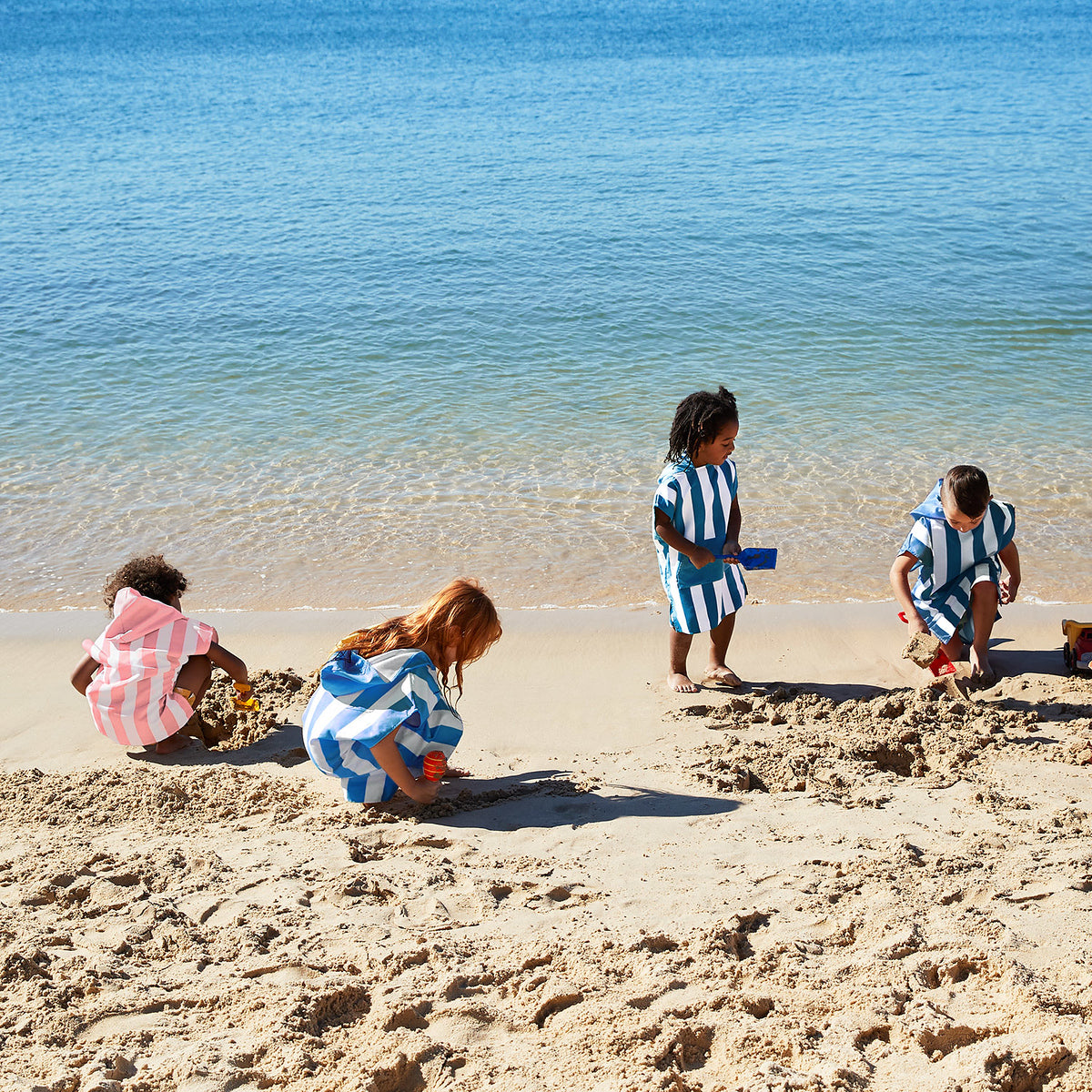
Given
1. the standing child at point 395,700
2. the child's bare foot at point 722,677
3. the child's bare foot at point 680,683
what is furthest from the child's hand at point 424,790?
the child's bare foot at point 722,677

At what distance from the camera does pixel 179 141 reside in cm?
2225

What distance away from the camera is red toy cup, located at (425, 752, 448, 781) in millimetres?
3387

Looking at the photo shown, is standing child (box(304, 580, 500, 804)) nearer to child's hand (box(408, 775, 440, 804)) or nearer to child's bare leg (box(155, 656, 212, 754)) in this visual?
child's hand (box(408, 775, 440, 804))

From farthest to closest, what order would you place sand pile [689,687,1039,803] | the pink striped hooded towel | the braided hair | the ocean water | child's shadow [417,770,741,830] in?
the ocean water → the braided hair → the pink striped hooded towel → sand pile [689,687,1039,803] → child's shadow [417,770,741,830]

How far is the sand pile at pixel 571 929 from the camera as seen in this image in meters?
2.10

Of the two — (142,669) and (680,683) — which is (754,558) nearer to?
(680,683)

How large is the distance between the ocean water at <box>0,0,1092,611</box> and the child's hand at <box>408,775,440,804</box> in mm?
2649

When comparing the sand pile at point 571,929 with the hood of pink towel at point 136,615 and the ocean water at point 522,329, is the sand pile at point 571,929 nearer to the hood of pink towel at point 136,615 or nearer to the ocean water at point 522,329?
the hood of pink towel at point 136,615

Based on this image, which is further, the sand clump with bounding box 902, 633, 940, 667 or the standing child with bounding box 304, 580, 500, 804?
the sand clump with bounding box 902, 633, 940, 667

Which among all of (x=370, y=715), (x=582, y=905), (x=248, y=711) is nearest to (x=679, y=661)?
(x=370, y=715)

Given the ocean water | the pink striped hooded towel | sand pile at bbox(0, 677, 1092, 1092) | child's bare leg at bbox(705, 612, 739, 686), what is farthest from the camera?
the ocean water

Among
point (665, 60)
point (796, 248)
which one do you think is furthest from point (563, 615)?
point (665, 60)

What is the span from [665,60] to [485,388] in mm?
30104

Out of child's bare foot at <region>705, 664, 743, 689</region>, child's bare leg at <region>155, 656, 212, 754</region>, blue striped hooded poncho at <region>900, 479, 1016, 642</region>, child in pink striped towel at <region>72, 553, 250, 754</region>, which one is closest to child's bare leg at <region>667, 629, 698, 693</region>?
child's bare foot at <region>705, 664, 743, 689</region>
